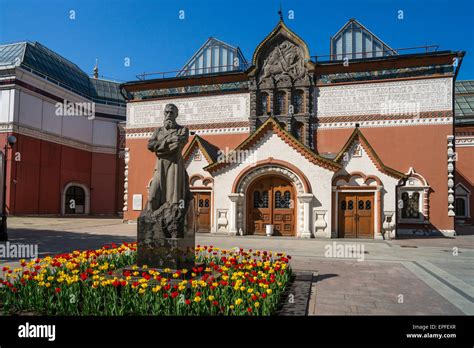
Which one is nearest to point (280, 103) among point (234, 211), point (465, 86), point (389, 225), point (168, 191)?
point (234, 211)

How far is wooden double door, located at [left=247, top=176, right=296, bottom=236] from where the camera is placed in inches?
760

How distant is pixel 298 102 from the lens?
23.2 m

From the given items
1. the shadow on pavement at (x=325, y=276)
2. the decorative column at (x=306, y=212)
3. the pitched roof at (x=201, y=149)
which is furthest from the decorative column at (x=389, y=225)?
the shadow on pavement at (x=325, y=276)

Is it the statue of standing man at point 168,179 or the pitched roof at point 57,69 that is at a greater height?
the pitched roof at point 57,69

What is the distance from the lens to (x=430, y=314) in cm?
573

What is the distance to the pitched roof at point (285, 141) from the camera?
60.7 ft

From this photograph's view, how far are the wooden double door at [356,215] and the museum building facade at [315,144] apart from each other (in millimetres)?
54

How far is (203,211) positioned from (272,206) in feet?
14.5

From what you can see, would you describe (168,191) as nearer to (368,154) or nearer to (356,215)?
(356,215)

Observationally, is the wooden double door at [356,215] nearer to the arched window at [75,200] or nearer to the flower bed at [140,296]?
the flower bed at [140,296]

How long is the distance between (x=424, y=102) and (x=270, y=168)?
1048 centimetres
